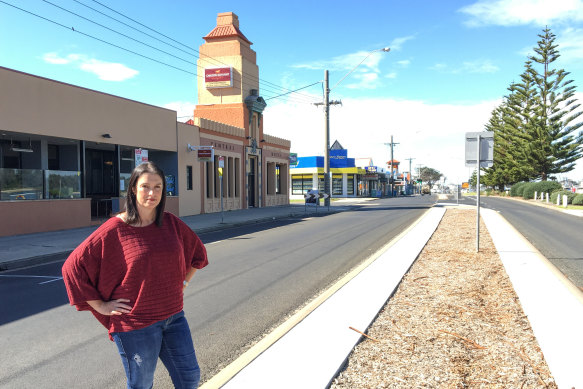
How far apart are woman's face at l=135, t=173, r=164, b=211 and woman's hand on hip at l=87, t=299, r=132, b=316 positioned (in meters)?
0.55

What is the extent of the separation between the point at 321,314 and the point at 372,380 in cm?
192

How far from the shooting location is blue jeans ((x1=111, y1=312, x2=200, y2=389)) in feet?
8.02

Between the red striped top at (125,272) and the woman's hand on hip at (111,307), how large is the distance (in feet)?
0.09

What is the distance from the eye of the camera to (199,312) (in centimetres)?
602

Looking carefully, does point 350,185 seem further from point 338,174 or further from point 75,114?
point 75,114

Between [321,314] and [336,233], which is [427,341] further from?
[336,233]

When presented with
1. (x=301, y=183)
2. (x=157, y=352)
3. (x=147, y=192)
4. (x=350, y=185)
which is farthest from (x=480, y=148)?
(x=350, y=185)

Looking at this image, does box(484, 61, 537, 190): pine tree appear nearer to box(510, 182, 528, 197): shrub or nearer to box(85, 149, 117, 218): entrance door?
box(510, 182, 528, 197): shrub

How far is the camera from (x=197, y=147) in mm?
23703

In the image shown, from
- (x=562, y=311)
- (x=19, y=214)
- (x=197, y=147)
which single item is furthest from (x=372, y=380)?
(x=197, y=147)

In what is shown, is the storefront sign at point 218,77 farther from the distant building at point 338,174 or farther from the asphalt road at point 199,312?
the distant building at point 338,174

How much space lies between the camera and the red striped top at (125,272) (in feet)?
7.80

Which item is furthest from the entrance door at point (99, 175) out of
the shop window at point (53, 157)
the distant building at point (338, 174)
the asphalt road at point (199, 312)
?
the distant building at point (338, 174)

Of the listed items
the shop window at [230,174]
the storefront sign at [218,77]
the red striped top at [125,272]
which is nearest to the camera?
the red striped top at [125,272]
